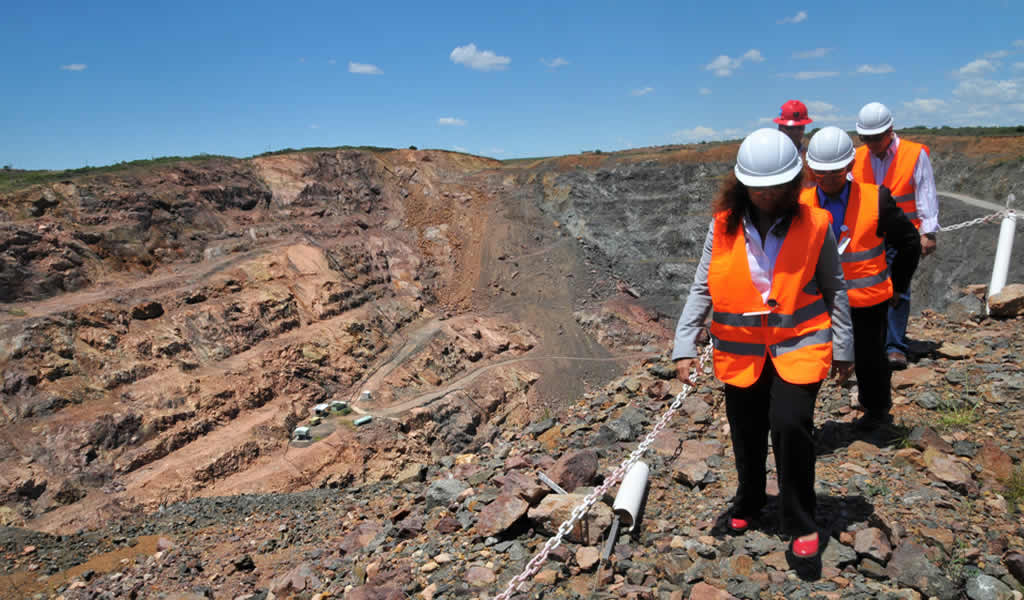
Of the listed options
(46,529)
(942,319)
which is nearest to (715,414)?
(942,319)

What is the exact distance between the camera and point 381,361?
59.2 feet

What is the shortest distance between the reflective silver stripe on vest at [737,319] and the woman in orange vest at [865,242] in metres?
1.35

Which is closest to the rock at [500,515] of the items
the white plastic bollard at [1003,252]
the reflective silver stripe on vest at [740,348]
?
the reflective silver stripe on vest at [740,348]

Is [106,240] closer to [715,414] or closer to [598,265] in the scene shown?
[598,265]

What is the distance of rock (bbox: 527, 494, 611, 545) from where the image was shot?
3.64 m

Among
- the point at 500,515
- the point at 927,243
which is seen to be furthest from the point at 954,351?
the point at 500,515

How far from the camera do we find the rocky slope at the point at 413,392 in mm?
3582

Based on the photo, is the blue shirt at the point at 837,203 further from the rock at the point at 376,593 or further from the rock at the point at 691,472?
the rock at the point at 376,593

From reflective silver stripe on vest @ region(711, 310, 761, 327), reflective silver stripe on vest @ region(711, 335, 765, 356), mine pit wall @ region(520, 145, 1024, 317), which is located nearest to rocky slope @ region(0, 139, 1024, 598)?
mine pit wall @ region(520, 145, 1024, 317)

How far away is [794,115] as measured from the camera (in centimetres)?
502

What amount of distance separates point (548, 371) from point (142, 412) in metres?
11.0

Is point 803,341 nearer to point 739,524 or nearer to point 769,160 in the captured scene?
point 769,160

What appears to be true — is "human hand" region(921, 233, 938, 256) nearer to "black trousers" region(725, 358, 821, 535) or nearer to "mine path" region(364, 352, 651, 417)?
"black trousers" region(725, 358, 821, 535)

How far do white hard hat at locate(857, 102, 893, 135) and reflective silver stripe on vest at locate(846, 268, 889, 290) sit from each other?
125 cm
